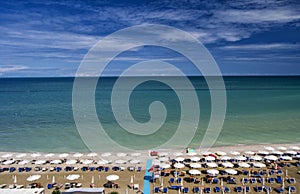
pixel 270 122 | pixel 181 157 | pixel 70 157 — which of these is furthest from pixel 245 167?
pixel 270 122

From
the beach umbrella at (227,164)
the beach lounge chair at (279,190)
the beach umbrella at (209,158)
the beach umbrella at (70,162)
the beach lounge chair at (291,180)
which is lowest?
the beach lounge chair at (279,190)

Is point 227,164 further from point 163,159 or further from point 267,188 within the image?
point 163,159

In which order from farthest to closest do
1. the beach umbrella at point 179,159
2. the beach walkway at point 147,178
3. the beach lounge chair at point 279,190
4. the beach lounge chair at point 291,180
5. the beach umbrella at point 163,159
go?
the beach umbrella at point 163,159
the beach umbrella at point 179,159
the beach lounge chair at point 291,180
the beach walkway at point 147,178
the beach lounge chair at point 279,190

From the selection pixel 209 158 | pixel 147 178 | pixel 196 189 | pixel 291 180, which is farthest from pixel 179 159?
pixel 291 180

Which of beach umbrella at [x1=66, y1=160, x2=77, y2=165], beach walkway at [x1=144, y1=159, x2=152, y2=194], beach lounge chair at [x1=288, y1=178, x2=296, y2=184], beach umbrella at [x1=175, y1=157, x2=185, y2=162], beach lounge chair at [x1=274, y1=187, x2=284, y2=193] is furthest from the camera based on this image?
beach umbrella at [x1=175, y1=157, x2=185, y2=162]

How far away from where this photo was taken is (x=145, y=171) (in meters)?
19.7

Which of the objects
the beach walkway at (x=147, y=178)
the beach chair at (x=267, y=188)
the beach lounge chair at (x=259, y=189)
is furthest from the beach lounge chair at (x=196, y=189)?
the beach chair at (x=267, y=188)

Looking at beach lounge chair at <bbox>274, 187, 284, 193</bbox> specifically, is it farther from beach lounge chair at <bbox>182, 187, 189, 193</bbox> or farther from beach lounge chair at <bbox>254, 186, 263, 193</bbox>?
beach lounge chair at <bbox>182, 187, 189, 193</bbox>

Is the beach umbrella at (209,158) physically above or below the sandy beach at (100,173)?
above

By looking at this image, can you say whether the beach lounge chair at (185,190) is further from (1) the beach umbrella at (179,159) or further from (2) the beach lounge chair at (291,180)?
(2) the beach lounge chair at (291,180)

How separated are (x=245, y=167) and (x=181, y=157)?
5.01 meters

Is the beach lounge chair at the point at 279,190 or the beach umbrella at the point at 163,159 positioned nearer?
the beach lounge chair at the point at 279,190

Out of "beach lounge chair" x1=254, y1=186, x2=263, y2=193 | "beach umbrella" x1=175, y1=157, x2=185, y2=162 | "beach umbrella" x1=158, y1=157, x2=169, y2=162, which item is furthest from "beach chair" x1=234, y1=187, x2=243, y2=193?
"beach umbrella" x1=158, y1=157, x2=169, y2=162

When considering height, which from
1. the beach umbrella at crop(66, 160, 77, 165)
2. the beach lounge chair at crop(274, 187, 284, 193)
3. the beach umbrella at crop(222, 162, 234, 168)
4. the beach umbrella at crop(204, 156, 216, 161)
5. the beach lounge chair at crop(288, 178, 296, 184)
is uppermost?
the beach umbrella at crop(204, 156, 216, 161)
